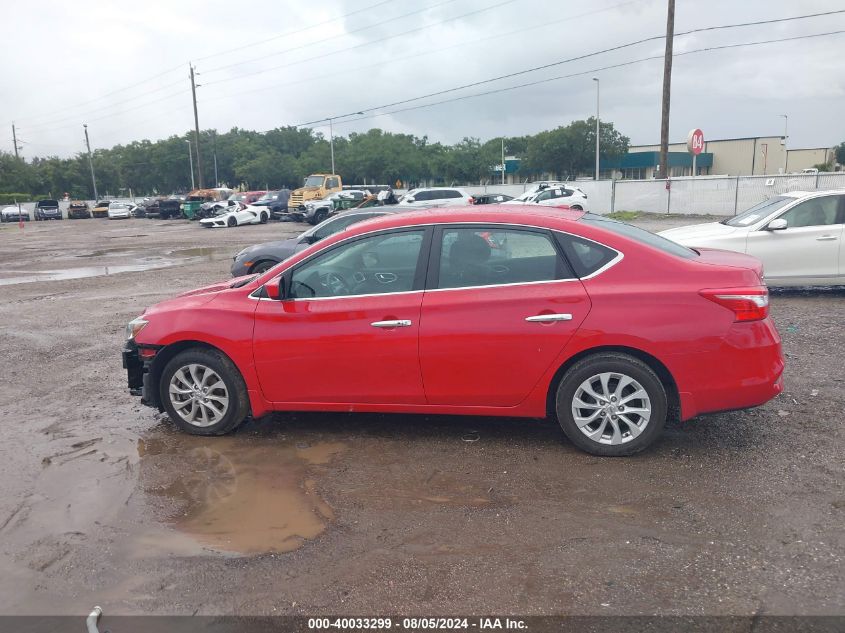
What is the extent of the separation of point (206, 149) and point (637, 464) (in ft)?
371

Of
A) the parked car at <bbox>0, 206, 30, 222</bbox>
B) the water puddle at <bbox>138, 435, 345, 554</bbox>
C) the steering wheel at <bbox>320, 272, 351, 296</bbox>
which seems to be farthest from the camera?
the parked car at <bbox>0, 206, 30, 222</bbox>

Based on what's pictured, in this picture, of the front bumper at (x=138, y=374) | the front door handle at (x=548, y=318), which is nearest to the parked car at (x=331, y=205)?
the front bumper at (x=138, y=374)

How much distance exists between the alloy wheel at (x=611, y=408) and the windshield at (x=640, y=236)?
1.02m

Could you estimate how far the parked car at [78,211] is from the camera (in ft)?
194

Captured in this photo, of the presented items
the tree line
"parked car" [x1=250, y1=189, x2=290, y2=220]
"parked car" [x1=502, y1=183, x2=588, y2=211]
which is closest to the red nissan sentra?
"parked car" [x1=502, y1=183, x2=588, y2=211]

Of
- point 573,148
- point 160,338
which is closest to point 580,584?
point 160,338

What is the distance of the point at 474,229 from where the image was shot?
5.00 meters

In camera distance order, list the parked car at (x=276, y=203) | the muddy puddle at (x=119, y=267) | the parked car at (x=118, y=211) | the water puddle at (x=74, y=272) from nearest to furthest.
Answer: the water puddle at (x=74, y=272), the muddy puddle at (x=119, y=267), the parked car at (x=276, y=203), the parked car at (x=118, y=211)

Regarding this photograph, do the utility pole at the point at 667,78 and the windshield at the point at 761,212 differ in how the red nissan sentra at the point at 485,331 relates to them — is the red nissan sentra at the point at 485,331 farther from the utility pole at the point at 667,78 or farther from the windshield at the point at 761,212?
the utility pole at the point at 667,78

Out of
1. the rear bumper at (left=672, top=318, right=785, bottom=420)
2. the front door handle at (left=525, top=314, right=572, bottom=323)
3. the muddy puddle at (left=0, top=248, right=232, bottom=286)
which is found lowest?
the muddy puddle at (left=0, top=248, right=232, bottom=286)

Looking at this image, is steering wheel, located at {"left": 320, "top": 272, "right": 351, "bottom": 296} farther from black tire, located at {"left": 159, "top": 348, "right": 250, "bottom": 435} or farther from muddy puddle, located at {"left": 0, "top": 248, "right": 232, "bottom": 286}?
muddy puddle, located at {"left": 0, "top": 248, "right": 232, "bottom": 286}

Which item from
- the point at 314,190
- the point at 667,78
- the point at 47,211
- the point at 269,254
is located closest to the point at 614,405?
the point at 269,254

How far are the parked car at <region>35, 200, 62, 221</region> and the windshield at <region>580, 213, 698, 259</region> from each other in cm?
6221

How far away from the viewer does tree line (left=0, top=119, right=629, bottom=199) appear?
76.9m
